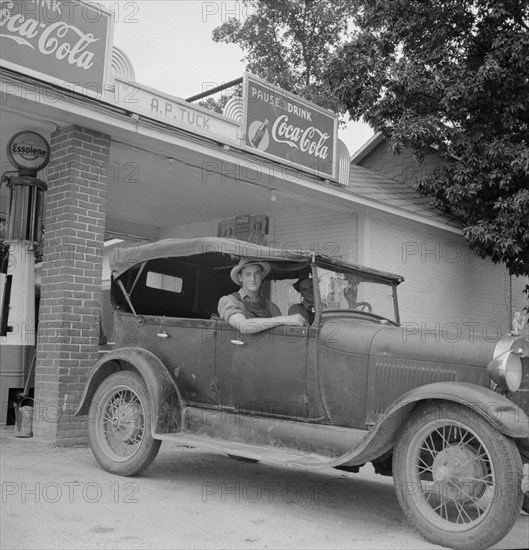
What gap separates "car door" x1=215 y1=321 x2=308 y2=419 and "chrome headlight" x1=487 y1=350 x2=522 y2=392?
52.4 inches

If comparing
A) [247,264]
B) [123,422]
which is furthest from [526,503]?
[123,422]

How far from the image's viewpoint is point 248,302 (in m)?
5.34

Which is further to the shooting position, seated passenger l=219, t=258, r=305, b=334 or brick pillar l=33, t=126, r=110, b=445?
brick pillar l=33, t=126, r=110, b=445

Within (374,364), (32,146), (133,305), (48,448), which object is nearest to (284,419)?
(374,364)

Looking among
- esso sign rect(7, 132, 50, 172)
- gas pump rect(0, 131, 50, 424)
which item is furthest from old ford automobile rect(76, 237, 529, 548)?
esso sign rect(7, 132, 50, 172)

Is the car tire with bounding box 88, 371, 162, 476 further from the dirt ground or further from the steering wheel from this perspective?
the steering wheel

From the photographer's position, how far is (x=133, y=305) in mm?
5988

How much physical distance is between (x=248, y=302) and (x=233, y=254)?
47 cm

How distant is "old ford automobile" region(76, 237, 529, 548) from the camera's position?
3811mm

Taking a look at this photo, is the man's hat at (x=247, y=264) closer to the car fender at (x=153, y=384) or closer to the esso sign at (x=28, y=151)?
the car fender at (x=153, y=384)

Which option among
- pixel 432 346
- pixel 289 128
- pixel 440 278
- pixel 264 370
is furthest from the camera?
pixel 440 278

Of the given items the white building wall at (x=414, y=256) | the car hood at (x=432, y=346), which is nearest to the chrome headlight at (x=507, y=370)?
the car hood at (x=432, y=346)

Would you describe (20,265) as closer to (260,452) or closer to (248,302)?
(248,302)

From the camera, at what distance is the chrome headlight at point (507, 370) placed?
12.8 feet
